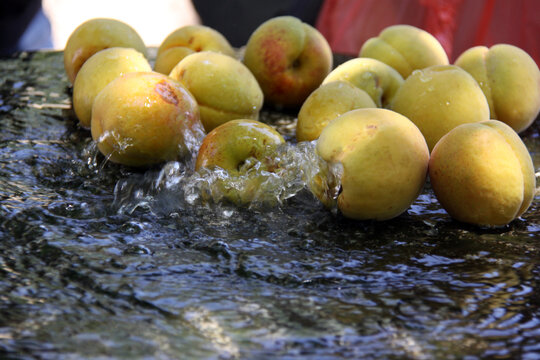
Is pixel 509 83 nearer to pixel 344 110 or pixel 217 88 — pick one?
pixel 344 110

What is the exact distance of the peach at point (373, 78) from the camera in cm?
127

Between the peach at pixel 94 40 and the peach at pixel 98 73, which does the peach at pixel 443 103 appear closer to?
the peach at pixel 98 73

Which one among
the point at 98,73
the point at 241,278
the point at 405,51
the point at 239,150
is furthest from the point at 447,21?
the point at 241,278

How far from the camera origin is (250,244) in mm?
779

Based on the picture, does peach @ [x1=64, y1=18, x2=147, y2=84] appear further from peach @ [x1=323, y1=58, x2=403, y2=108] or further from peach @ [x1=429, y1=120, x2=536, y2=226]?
peach @ [x1=429, y1=120, x2=536, y2=226]

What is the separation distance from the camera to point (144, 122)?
3.43 feet

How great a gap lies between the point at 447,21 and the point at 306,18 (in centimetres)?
71

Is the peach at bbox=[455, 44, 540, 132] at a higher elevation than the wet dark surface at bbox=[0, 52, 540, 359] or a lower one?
higher

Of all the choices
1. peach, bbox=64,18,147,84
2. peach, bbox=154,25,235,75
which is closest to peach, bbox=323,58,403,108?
peach, bbox=154,25,235,75

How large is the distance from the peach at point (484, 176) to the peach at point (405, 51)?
554 mm

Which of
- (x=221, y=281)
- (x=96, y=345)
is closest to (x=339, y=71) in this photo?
(x=221, y=281)

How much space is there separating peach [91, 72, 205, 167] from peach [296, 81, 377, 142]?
191 mm

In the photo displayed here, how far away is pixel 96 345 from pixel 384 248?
15.2 inches

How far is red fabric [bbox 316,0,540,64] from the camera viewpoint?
8.00ft
